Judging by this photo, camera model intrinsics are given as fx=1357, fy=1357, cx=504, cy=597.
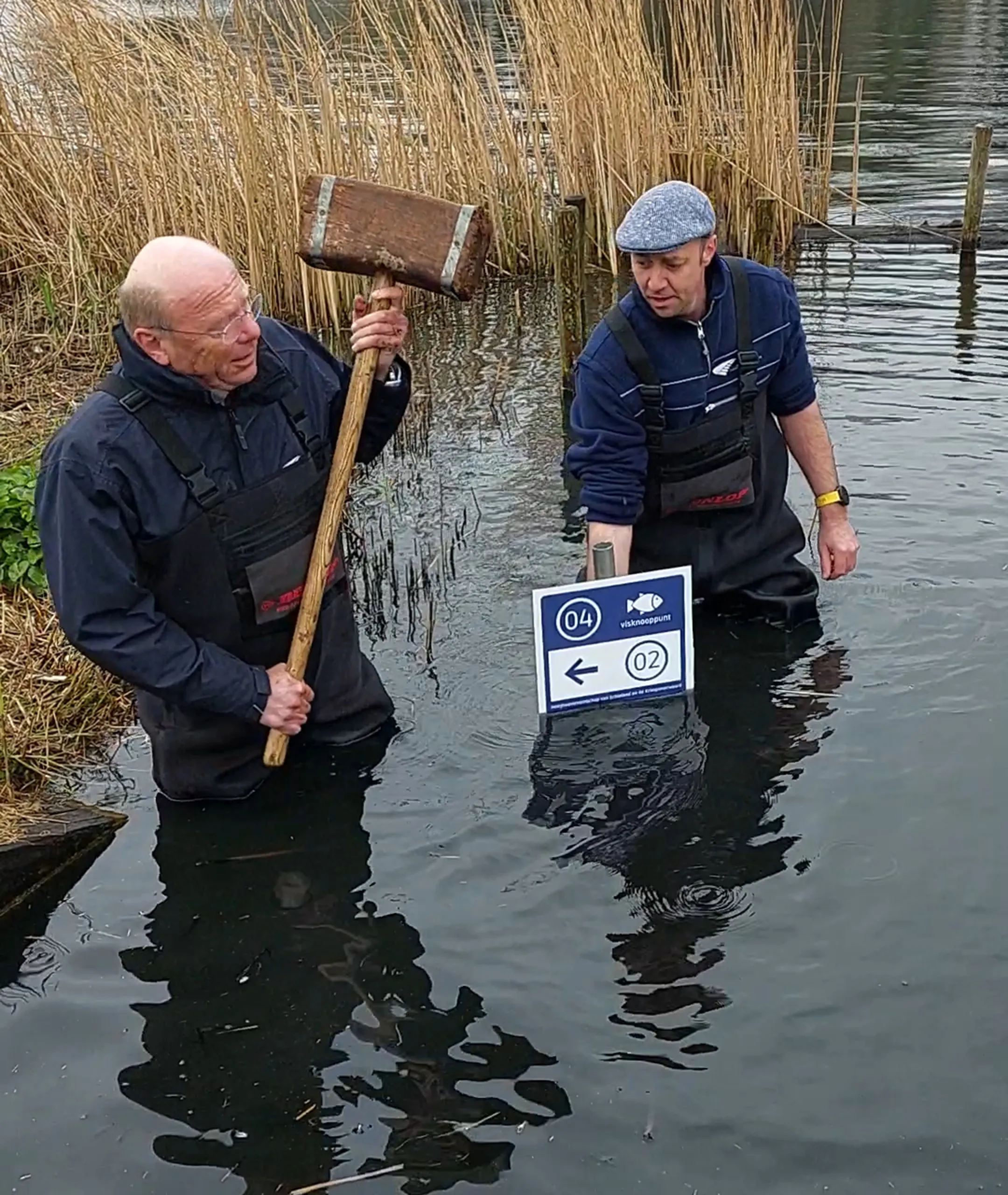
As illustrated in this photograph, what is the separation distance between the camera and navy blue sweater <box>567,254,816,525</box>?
16.9 feet

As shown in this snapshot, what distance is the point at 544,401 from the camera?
9.27m

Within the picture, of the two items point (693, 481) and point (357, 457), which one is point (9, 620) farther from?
point (693, 481)

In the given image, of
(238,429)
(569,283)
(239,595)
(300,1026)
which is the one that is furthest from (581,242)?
(300,1026)

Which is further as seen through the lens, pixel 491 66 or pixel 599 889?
pixel 491 66

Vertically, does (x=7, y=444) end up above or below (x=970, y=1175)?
above

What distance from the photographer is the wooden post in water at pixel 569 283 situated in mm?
8289

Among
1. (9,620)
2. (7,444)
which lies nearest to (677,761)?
(9,620)

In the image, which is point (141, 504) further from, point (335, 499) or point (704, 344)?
point (704, 344)

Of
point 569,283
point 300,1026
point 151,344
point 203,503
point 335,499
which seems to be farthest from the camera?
point 569,283

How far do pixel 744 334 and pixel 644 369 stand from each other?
0.43 meters

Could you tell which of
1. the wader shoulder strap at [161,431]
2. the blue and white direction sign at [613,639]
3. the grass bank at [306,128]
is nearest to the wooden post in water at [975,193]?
the grass bank at [306,128]

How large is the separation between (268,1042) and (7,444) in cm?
484

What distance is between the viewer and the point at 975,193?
1143cm

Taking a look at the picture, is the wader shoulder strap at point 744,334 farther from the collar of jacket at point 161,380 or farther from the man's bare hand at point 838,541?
the collar of jacket at point 161,380
